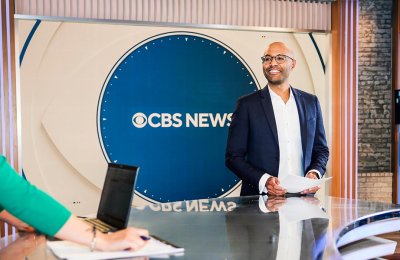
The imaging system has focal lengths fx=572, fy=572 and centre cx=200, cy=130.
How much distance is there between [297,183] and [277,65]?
871 mm

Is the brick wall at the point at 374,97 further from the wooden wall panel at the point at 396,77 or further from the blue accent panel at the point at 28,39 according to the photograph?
the blue accent panel at the point at 28,39

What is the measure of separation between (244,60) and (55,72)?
176 centimetres

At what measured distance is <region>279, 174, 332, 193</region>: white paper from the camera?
297cm

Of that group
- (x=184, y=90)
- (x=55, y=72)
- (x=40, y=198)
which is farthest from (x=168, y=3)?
(x=40, y=198)

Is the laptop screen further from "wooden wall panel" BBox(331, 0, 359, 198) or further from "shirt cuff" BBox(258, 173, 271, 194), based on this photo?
"wooden wall panel" BBox(331, 0, 359, 198)

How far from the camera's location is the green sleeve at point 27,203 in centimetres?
150

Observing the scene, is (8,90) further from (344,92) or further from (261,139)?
(344,92)

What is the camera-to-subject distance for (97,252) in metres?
1.68

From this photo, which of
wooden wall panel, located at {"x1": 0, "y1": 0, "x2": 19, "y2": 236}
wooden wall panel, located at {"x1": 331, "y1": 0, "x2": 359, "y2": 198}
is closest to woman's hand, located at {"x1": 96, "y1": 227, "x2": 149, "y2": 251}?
wooden wall panel, located at {"x1": 0, "y1": 0, "x2": 19, "y2": 236}

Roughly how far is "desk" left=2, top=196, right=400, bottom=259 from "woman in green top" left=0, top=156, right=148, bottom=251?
0.51 feet

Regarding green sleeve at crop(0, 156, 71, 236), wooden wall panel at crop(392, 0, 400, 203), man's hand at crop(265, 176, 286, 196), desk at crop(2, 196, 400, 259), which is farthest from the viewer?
Answer: wooden wall panel at crop(392, 0, 400, 203)

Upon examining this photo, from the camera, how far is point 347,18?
5.77 metres

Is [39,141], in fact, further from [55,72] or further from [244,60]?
[244,60]

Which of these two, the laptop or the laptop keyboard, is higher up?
the laptop
